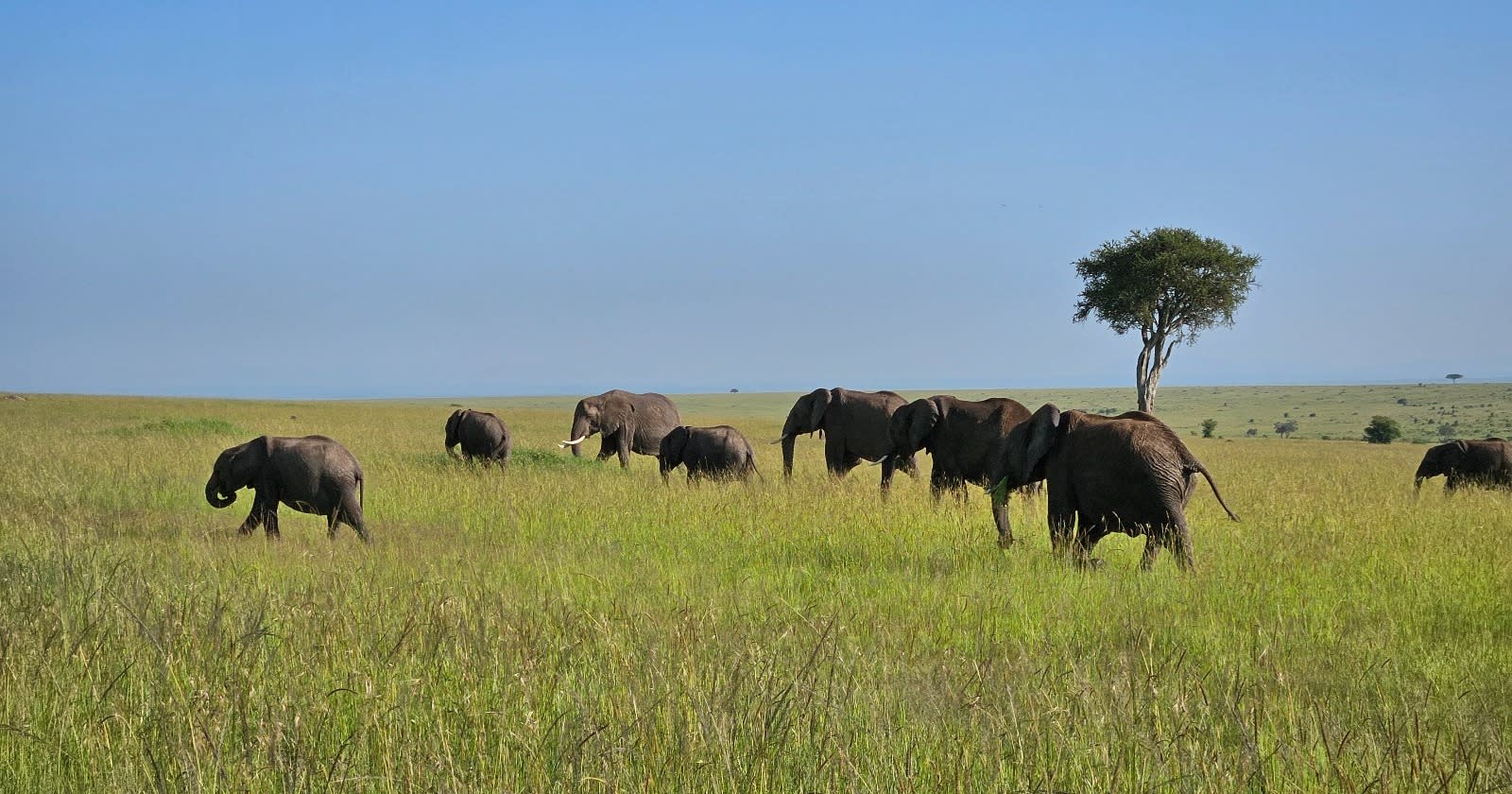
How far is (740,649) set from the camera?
196 inches

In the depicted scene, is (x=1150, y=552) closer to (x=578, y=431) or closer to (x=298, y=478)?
(x=298, y=478)

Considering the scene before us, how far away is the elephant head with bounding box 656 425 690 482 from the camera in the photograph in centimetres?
1684

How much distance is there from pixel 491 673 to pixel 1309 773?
332 centimetres

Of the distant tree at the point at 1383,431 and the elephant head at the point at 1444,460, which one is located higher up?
the elephant head at the point at 1444,460

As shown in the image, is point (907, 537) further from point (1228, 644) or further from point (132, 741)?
point (132, 741)

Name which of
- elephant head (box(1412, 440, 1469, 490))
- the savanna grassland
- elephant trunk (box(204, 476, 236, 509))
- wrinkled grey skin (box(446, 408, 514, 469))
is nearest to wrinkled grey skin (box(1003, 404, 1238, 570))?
the savanna grassland

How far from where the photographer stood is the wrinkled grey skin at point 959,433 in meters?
13.2

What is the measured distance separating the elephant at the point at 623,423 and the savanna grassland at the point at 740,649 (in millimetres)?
8629

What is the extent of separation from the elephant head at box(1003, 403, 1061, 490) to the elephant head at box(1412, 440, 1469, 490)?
35.2 ft

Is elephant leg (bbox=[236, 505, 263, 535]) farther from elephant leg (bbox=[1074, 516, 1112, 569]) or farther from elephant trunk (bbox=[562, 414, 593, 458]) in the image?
elephant trunk (bbox=[562, 414, 593, 458])

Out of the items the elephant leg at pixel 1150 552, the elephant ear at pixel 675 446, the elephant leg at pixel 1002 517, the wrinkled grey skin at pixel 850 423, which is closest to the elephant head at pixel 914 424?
the wrinkled grey skin at pixel 850 423

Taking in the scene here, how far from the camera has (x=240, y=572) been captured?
27.1 feet

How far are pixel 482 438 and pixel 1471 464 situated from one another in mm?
16215

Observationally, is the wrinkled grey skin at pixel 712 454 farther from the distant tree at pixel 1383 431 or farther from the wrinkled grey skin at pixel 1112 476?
the distant tree at pixel 1383 431
